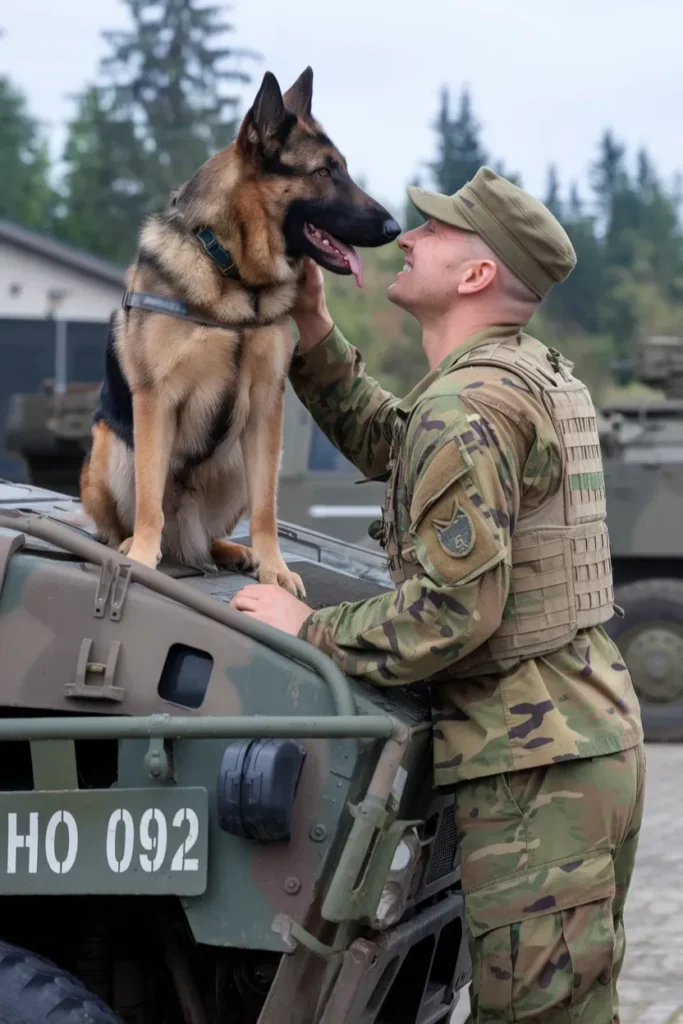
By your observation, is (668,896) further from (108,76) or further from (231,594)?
(108,76)

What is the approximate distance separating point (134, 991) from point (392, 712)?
2.63 feet

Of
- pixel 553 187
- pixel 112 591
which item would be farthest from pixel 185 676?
pixel 553 187

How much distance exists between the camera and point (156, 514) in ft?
11.2

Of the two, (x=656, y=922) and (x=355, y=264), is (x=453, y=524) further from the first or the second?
(x=656, y=922)

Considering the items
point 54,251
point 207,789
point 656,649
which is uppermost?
point 54,251

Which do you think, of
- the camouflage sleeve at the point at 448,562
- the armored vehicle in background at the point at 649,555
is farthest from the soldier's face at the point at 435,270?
the armored vehicle in background at the point at 649,555

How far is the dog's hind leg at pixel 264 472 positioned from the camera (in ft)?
11.8

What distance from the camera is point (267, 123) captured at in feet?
11.8

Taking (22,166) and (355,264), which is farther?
(22,166)

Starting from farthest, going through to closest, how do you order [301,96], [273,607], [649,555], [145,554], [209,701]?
1. [649,555]
2. [301,96]
3. [145,554]
4. [273,607]
5. [209,701]

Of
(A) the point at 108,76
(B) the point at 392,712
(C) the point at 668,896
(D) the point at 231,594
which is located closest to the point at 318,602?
(D) the point at 231,594

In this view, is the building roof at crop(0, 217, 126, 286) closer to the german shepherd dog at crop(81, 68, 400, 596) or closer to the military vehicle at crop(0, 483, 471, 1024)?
the german shepherd dog at crop(81, 68, 400, 596)

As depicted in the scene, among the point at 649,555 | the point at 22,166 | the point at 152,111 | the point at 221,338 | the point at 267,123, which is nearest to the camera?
the point at 221,338

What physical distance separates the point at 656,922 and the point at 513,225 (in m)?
3.33
